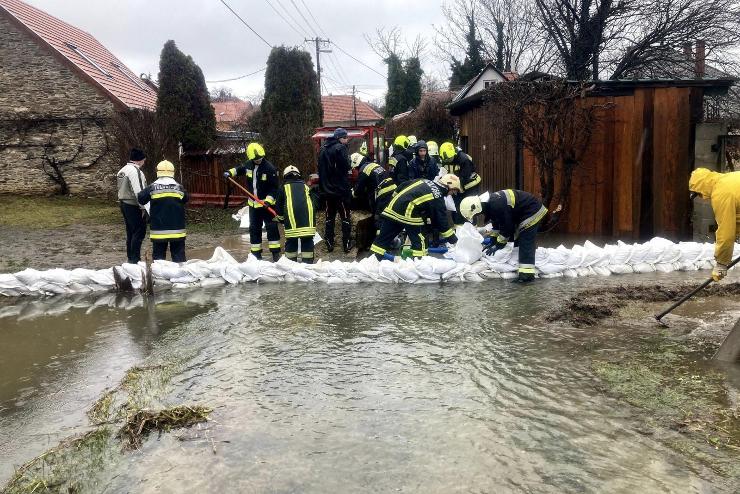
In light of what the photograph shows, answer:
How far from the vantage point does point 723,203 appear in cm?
443

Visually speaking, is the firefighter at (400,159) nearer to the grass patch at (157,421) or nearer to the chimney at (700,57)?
the grass patch at (157,421)

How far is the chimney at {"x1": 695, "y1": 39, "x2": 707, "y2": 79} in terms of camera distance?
674 inches

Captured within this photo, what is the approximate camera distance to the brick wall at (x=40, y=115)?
54.5ft

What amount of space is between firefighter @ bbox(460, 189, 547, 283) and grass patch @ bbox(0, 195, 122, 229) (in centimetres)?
929

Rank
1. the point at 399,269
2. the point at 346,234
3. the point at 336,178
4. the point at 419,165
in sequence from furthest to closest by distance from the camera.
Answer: the point at 419,165 → the point at 346,234 → the point at 336,178 → the point at 399,269

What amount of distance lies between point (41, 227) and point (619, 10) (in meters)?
15.2

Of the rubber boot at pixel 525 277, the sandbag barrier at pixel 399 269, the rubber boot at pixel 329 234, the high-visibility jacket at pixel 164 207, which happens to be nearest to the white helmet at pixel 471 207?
the sandbag barrier at pixel 399 269

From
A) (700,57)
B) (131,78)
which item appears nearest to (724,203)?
(700,57)

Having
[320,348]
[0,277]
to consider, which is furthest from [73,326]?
[320,348]

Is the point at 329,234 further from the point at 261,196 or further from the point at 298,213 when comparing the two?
the point at 298,213

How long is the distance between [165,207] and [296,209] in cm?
154

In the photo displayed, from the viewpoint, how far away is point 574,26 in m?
18.0

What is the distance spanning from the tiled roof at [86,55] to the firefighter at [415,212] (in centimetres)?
1136

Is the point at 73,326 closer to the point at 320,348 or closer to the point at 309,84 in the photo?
the point at 320,348
